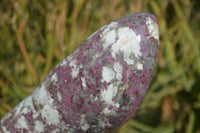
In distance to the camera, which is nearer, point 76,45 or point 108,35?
point 108,35

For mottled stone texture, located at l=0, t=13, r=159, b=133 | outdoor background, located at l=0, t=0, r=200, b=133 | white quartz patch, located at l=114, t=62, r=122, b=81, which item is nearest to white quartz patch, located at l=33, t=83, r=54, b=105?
mottled stone texture, located at l=0, t=13, r=159, b=133

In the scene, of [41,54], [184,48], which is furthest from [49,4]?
[184,48]

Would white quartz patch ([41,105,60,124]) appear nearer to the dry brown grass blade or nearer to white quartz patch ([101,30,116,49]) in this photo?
white quartz patch ([101,30,116,49])

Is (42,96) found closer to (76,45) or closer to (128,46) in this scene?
(128,46)

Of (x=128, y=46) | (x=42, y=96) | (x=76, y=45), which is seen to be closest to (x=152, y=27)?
(x=128, y=46)

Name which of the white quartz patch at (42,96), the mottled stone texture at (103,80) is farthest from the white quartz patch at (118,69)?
the white quartz patch at (42,96)

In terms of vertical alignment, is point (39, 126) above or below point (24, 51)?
below
